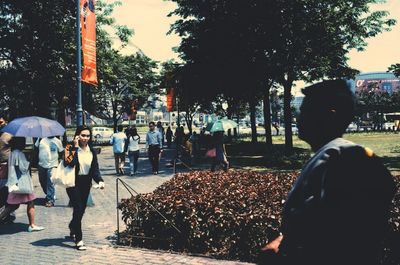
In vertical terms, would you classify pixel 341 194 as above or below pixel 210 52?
below

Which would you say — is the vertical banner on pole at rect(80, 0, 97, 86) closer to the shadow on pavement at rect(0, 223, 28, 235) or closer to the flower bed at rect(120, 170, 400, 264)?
the shadow on pavement at rect(0, 223, 28, 235)

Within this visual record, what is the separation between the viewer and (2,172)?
823cm

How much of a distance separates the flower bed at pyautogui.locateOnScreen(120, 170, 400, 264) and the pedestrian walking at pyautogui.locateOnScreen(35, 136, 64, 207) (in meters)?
3.89

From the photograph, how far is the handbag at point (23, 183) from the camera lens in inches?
294

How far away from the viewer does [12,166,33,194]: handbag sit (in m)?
7.47

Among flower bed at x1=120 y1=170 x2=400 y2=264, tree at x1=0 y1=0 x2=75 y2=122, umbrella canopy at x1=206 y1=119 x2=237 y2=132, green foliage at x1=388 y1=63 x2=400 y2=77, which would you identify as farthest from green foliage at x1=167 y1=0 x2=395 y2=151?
flower bed at x1=120 y1=170 x2=400 y2=264

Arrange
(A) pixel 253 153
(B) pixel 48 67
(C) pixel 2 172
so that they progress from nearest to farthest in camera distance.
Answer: (C) pixel 2 172 < (B) pixel 48 67 < (A) pixel 253 153

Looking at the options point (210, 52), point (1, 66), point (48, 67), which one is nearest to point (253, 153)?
point (210, 52)

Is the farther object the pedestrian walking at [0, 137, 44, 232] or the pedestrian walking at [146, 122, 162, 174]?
the pedestrian walking at [146, 122, 162, 174]

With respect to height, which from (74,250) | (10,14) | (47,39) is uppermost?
(10,14)

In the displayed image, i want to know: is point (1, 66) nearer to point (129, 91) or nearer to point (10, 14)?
point (10, 14)

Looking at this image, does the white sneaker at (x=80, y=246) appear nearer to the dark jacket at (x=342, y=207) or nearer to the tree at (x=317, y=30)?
the dark jacket at (x=342, y=207)

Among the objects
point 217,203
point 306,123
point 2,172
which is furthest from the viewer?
point 2,172

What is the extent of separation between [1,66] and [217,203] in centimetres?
2017
